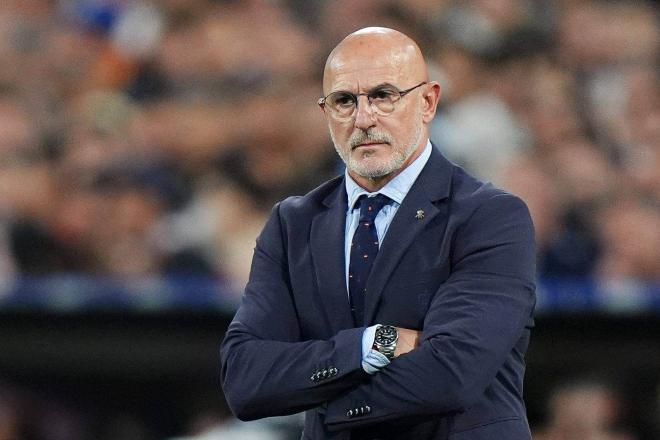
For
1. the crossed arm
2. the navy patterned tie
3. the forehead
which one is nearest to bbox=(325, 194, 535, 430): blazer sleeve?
the crossed arm

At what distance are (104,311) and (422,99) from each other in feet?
9.22

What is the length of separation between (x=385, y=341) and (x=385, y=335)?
0.01 metres

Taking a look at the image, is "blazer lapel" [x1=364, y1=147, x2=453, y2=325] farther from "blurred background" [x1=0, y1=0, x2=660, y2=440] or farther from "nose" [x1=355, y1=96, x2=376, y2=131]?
"blurred background" [x1=0, y1=0, x2=660, y2=440]

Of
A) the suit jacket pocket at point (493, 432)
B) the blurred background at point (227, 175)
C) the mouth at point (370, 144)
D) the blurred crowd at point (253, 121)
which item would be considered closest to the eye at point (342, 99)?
the mouth at point (370, 144)

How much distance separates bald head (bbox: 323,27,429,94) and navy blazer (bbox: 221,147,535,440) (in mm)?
249

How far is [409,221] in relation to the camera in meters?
2.74

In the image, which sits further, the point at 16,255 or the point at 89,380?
the point at 16,255

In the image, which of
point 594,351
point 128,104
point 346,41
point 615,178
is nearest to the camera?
point 346,41

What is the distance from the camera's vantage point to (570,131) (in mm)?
6355

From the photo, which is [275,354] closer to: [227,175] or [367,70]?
[367,70]

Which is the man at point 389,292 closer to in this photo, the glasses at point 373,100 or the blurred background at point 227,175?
the glasses at point 373,100

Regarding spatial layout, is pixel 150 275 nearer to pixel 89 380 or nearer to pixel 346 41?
pixel 89 380

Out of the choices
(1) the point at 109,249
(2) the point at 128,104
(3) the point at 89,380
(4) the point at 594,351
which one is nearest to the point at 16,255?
(1) the point at 109,249

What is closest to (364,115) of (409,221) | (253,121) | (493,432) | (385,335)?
(409,221)
